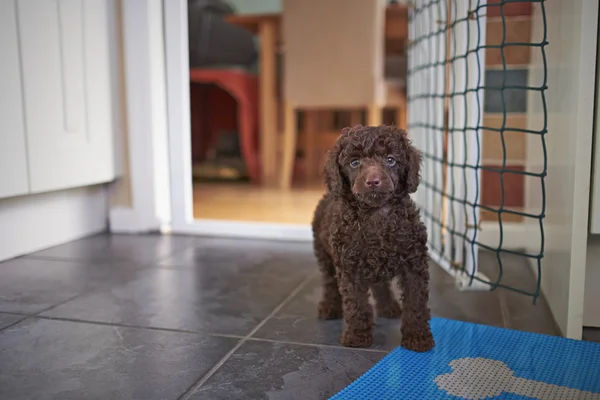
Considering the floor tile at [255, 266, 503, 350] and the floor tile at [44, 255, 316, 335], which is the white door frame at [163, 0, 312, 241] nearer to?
the floor tile at [44, 255, 316, 335]

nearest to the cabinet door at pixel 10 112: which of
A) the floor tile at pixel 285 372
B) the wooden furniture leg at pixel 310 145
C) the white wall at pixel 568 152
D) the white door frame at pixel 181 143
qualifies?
the white door frame at pixel 181 143

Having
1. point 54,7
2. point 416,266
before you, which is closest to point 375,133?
point 416,266

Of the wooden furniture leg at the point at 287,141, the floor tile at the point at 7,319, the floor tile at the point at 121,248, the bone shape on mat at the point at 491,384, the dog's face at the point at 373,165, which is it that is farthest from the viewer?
the wooden furniture leg at the point at 287,141

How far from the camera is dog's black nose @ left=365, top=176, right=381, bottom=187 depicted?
108cm

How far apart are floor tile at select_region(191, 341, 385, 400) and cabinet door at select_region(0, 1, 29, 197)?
43.7 inches

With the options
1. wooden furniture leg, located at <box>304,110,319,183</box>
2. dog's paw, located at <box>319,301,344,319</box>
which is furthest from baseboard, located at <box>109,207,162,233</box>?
wooden furniture leg, located at <box>304,110,319,183</box>

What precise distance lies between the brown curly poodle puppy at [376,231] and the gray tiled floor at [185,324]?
0.09 meters

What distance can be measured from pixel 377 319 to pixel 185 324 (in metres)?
0.47

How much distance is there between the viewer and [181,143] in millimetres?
2395

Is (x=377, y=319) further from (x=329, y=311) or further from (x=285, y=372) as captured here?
(x=285, y=372)

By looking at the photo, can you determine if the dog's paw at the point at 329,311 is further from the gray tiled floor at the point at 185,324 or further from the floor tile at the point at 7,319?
the floor tile at the point at 7,319

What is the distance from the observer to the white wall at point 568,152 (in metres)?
1.17

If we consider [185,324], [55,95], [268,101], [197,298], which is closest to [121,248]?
[55,95]

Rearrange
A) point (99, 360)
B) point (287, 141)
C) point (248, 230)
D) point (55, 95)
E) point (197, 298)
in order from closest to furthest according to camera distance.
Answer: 1. point (99, 360)
2. point (197, 298)
3. point (55, 95)
4. point (248, 230)
5. point (287, 141)
